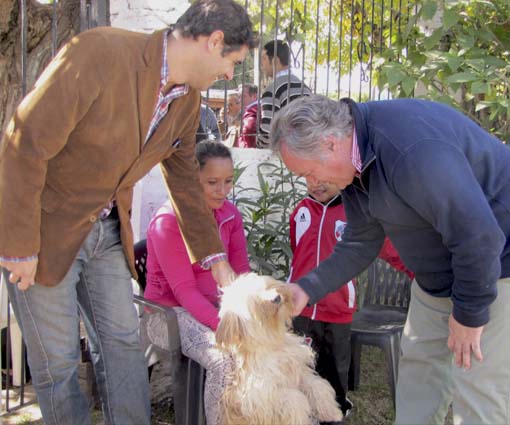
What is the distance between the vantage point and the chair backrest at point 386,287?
424 centimetres

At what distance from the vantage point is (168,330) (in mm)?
3256

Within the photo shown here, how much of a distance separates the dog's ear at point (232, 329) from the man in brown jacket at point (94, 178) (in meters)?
0.42

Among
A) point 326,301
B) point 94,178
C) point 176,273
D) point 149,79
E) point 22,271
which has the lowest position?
point 326,301

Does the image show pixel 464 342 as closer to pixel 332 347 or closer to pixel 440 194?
pixel 440 194

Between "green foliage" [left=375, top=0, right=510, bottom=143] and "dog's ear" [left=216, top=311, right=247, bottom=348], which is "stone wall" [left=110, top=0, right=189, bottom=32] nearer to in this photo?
"green foliage" [left=375, top=0, right=510, bottom=143]

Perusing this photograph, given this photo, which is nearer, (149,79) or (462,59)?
(149,79)

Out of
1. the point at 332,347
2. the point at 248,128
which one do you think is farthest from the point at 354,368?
the point at 248,128

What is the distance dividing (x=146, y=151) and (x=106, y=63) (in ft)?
1.35

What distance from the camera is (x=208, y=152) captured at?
357 cm

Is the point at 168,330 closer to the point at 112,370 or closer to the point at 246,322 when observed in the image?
the point at 112,370

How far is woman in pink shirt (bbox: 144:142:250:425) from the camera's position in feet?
10.0

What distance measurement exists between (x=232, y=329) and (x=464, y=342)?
0.91 m

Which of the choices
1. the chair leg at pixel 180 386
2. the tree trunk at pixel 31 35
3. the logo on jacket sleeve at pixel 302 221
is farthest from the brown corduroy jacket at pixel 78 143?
the tree trunk at pixel 31 35

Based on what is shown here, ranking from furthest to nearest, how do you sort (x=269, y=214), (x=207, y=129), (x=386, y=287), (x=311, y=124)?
1. (x=207, y=129)
2. (x=269, y=214)
3. (x=386, y=287)
4. (x=311, y=124)
